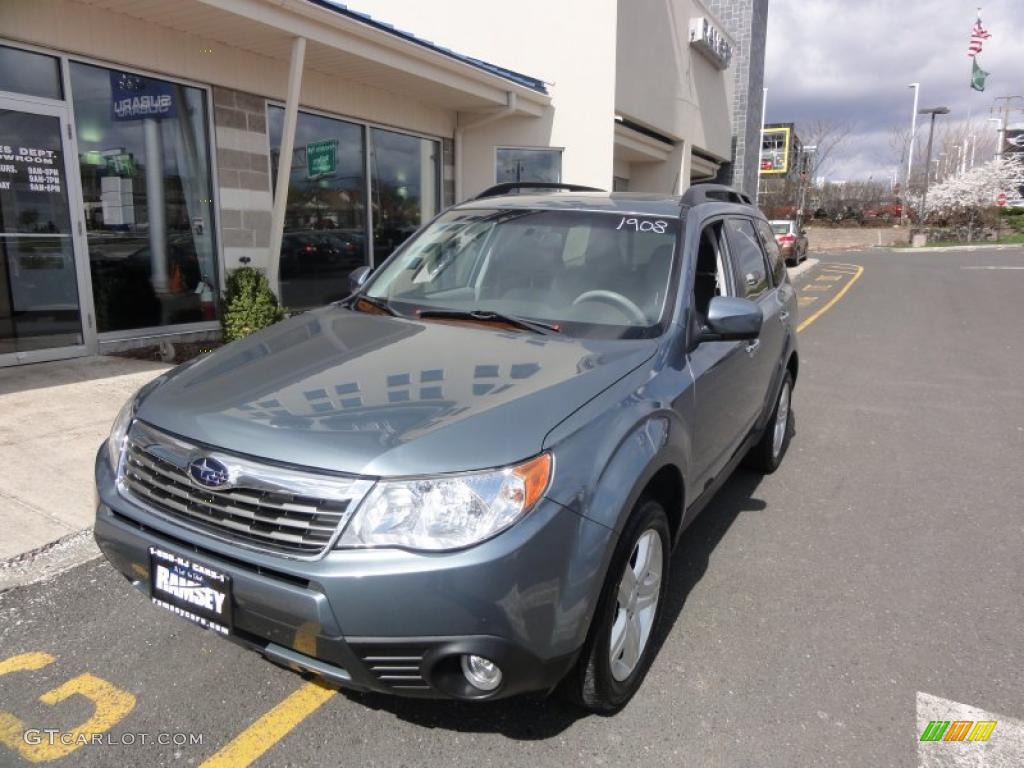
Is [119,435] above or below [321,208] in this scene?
below

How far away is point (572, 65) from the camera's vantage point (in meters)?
12.9

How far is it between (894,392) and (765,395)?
155 inches

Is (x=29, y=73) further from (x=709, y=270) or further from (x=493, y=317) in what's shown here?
(x=709, y=270)

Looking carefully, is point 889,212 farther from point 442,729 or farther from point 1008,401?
point 442,729

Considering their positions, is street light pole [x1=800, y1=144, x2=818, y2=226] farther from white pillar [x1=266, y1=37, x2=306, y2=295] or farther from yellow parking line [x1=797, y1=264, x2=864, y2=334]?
white pillar [x1=266, y1=37, x2=306, y2=295]

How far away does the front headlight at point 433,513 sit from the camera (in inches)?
77.7

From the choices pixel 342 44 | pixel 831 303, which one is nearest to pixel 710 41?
pixel 831 303

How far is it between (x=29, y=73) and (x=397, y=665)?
23.5 feet

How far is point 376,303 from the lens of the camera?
139 inches

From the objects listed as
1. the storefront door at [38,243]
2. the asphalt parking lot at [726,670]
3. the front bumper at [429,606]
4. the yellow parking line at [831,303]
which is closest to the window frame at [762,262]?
the asphalt parking lot at [726,670]

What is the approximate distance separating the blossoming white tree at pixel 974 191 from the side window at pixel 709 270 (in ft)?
175

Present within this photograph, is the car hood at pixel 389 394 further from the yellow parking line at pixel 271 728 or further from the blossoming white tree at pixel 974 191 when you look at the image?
the blossoming white tree at pixel 974 191

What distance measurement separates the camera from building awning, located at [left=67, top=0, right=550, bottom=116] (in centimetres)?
713

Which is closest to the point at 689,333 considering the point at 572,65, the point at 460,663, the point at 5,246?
the point at 460,663
